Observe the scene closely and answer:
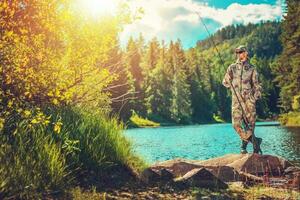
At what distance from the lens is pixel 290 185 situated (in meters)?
10.9

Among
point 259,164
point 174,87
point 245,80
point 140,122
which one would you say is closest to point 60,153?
point 259,164

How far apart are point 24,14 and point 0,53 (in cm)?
164

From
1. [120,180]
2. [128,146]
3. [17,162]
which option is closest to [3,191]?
[17,162]

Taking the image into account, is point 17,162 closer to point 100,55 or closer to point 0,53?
point 0,53

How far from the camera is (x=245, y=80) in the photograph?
50.2 feet

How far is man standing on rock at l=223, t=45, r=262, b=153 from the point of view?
599 inches

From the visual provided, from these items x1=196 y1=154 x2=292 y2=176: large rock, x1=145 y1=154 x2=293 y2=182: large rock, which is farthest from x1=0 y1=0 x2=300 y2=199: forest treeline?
x1=196 y1=154 x2=292 y2=176: large rock

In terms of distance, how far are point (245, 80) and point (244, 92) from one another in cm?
41

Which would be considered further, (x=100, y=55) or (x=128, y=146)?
(x=128, y=146)

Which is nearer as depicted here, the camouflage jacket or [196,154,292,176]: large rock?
[196,154,292,176]: large rock

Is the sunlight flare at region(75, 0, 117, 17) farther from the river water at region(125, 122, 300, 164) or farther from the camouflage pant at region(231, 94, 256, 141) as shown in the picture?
the camouflage pant at region(231, 94, 256, 141)

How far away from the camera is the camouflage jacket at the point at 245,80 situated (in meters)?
15.2

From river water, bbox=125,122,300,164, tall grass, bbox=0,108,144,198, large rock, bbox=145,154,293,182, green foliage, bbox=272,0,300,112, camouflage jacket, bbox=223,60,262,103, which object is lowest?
river water, bbox=125,122,300,164

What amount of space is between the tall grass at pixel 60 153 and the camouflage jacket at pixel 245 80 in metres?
5.38
